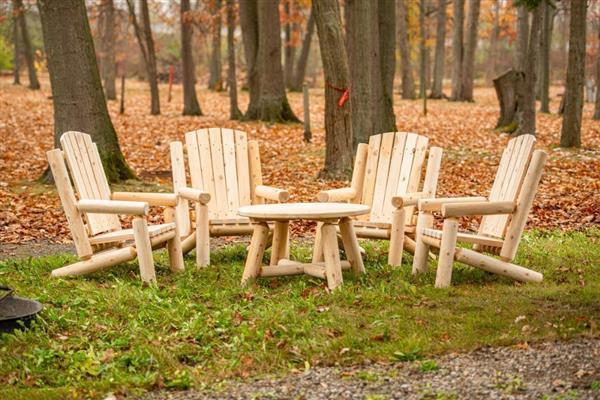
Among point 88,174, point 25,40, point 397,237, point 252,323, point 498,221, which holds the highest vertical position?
point 25,40

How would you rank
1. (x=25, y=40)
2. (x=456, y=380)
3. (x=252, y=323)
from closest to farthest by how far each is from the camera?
(x=456, y=380)
(x=252, y=323)
(x=25, y=40)

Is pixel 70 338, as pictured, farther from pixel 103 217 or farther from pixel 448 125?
pixel 448 125

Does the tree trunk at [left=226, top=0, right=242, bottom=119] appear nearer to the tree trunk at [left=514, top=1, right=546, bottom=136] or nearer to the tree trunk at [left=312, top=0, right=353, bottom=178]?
the tree trunk at [left=514, top=1, right=546, bottom=136]

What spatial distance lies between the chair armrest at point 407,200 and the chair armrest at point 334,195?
22.3 inches

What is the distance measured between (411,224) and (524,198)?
3.83ft

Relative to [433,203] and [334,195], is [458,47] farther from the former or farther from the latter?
[433,203]

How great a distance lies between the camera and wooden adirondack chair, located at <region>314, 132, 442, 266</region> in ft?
22.0

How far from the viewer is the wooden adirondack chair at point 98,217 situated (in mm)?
6191

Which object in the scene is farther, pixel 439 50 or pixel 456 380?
pixel 439 50

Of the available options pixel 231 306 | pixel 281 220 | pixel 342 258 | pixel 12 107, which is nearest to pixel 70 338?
pixel 231 306

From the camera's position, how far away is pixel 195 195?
678 cm

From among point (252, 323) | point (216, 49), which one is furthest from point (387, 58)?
point (216, 49)

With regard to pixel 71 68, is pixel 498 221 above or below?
below

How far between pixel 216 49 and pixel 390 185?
26.7 meters
